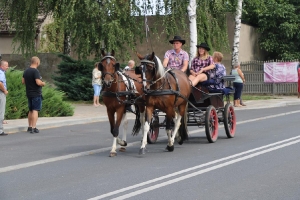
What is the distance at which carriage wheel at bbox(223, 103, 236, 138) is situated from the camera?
1545 cm

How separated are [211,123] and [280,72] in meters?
23.4

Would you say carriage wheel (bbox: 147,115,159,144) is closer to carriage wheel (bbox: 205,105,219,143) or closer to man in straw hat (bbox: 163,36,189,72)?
carriage wheel (bbox: 205,105,219,143)

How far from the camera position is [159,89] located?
12984 mm

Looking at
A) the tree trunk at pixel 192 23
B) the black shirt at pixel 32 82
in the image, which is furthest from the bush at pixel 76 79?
the black shirt at pixel 32 82

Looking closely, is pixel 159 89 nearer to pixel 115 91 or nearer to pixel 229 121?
pixel 115 91

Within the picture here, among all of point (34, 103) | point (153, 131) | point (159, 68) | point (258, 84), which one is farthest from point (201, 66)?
point (258, 84)

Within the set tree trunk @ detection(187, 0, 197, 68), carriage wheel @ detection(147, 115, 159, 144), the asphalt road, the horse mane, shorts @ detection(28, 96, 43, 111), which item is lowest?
the asphalt road

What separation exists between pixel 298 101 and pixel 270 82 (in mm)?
6366

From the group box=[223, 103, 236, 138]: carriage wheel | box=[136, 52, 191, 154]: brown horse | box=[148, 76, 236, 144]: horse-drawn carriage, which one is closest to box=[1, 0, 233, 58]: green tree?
box=[223, 103, 236, 138]: carriage wheel

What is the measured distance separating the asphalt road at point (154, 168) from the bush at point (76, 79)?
13700mm

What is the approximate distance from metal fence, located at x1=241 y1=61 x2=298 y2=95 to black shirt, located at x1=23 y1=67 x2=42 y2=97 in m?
22.2

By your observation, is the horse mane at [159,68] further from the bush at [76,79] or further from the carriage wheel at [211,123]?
the bush at [76,79]

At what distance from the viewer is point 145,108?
44.7 feet

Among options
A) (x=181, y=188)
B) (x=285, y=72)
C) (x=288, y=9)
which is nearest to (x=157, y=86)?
(x=181, y=188)
